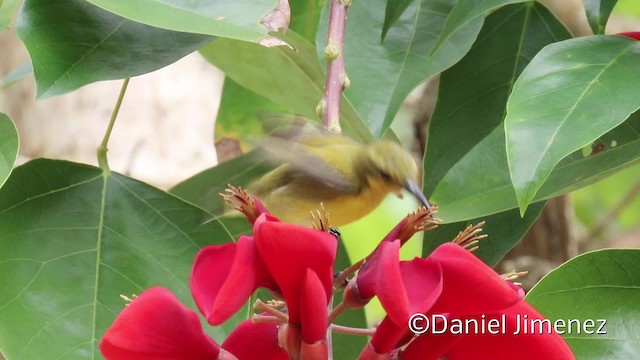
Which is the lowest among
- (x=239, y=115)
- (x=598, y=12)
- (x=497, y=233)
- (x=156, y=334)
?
(x=239, y=115)

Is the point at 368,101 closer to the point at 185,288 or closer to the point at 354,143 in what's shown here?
the point at 354,143

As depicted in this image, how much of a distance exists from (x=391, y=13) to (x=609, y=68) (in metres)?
0.19

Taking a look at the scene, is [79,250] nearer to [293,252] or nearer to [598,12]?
[293,252]

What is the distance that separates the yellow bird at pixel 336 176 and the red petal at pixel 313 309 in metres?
0.26

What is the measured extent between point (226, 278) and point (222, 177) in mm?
484

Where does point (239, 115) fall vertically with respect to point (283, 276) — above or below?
below

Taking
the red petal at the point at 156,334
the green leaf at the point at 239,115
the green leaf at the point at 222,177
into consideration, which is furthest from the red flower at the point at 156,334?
the green leaf at the point at 239,115

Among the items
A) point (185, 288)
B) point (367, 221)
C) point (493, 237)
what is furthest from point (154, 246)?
point (367, 221)

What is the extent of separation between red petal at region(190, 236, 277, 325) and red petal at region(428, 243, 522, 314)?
0.30 ft

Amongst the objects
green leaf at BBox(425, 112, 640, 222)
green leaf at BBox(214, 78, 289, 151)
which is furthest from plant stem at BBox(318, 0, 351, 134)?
green leaf at BBox(214, 78, 289, 151)

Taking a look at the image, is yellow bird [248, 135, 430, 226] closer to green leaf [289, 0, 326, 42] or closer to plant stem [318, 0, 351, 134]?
plant stem [318, 0, 351, 134]

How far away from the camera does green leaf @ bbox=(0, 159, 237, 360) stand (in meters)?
0.75

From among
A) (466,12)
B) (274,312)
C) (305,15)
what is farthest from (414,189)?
(305,15)

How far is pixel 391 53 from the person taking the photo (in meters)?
0.88
